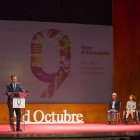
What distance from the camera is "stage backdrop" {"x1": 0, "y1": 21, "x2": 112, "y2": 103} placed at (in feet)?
44.6

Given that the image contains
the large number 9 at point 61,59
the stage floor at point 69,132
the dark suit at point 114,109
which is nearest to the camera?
the stage floor at point 69,132

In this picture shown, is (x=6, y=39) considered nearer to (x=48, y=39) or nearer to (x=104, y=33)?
(x=48, y=39)

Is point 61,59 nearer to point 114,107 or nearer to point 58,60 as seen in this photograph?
point 58,60

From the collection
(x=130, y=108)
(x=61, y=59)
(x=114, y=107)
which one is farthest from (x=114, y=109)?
(x=61, y=59)

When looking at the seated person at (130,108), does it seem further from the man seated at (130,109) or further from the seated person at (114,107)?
the seated person at (114,107)

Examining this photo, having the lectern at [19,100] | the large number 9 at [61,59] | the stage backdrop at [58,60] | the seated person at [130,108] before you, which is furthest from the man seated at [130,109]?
the lectern at [19,100]

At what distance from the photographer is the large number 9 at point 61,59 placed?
13805mm

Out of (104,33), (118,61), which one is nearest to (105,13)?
(104,33)

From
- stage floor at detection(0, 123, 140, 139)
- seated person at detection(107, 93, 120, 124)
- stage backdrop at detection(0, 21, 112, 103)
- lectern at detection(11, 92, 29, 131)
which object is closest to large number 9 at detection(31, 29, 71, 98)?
stage backdrop at detection(0, 21, 112, 103)

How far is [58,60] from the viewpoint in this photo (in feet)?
46.0

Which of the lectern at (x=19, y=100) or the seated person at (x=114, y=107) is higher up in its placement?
the lectern at (x=19, y=100)

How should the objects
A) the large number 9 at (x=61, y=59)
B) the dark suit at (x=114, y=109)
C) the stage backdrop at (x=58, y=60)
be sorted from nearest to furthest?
the dark suit at (x=114, y=109) → the stage backdrop at (x=58, y=60) → the large number 9 at (x=61, y=59)

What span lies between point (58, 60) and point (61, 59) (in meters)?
0.11

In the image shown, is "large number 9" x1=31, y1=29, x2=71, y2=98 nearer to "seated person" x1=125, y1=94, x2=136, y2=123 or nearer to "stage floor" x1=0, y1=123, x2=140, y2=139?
"seated person" x1=125, y1=94, x2=136, y2=123
